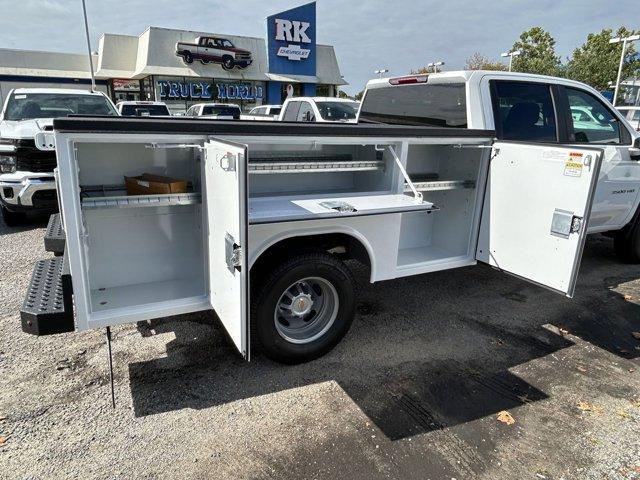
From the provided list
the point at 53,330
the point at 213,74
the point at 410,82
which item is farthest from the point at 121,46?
the point at 53,330

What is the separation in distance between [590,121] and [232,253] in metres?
4.58

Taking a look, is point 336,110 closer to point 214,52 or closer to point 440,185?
point 440,185

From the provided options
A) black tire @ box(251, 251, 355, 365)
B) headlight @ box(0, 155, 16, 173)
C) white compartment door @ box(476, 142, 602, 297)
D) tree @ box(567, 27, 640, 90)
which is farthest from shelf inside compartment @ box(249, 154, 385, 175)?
tree @ box(567, 27, 640, 90)

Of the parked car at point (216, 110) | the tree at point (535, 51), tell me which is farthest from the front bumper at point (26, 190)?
the tree at point (535, 51)

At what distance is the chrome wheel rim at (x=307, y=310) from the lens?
349cm

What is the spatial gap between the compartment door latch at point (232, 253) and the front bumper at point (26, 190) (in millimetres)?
5371

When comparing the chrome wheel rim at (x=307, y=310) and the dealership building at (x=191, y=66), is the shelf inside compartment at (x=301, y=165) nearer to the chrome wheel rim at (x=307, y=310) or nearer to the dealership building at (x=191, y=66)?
the chrome wheel rim at (x=307, y=310)

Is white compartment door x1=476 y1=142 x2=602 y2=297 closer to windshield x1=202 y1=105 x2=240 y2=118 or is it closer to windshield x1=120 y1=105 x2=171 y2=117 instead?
windshield x1=120 y1=105 x2=171 y2=117

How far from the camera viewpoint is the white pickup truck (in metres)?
2.75

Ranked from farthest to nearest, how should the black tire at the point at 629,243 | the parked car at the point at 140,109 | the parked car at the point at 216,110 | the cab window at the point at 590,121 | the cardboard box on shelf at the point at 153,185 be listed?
the parked car at the point at 216,110, the parked car at the point at 140,109, the black tire at the point at 629,243, the cab window at the point at 590,121, the cardboard box on shelf at the point at 153,185

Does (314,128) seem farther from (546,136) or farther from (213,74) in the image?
(213,74)

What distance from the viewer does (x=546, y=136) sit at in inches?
186

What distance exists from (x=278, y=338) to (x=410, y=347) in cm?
122

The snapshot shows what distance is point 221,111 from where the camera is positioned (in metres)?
19.6
